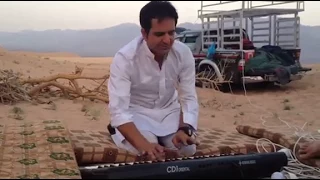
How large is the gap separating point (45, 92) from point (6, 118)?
1.87 m

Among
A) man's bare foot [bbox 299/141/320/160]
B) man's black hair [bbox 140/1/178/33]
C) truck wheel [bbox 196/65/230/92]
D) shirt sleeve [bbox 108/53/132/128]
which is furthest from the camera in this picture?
truck wheel [bbox 196/65/230/92]

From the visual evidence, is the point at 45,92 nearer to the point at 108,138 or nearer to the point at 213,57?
the point at 213,57

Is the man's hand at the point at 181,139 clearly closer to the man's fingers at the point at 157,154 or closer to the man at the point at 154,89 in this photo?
the man at the point at 154,89

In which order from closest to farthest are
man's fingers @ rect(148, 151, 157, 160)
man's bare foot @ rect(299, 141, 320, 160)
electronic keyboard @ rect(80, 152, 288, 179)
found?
electronic keyboard @ rect(80, 152, 288, 179) < man's fingers @ rect(148, 151, 157, 160) < man's bare foot @ rect(299, 141, 320, 160)

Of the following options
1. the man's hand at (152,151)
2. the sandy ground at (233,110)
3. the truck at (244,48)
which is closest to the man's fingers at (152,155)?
the man's hand at (152,151)

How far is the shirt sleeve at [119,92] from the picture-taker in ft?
9.14

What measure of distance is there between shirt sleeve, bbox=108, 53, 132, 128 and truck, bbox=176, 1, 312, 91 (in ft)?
15.8

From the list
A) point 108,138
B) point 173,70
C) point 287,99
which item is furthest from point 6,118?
point 287,99

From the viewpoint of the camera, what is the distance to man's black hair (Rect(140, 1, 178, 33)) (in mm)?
2682

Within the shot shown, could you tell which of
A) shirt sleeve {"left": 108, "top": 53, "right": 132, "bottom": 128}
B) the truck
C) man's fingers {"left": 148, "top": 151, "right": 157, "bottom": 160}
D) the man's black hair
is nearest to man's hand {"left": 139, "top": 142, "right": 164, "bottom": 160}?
man's fingers {"left": 148, "top": 151, "right": 157, "bottom": 160}

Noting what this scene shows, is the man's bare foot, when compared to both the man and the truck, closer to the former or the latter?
the man

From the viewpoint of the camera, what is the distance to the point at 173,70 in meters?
3.10

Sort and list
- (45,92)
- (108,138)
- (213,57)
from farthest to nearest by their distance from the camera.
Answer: (213,57)
(45,92)
(108,138)

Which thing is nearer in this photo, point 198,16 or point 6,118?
point 6,118
